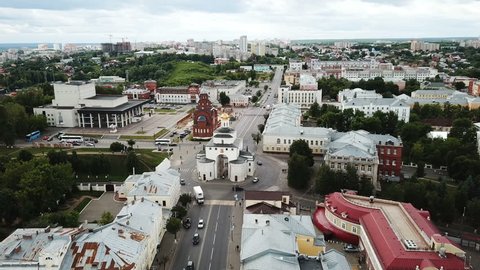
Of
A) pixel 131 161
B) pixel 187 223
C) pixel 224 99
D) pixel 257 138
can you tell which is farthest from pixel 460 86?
pixel 187 223

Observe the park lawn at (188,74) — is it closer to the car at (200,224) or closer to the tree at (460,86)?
the tree at (460,86)

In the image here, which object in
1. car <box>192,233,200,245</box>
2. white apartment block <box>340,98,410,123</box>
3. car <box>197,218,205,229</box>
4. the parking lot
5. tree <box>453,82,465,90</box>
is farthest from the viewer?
tree <box>453,82,465,90</box>

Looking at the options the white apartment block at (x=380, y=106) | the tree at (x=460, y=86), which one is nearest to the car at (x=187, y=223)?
the white apartment block at (x=380, y=106)

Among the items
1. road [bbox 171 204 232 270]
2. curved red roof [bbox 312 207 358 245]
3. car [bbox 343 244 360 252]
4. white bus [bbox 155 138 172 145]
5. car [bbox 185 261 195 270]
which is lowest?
road [bbox 171 204 232 270]

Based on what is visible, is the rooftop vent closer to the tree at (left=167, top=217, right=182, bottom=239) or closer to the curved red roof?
the curved red roof

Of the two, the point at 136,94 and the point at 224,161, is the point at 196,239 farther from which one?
the point at 136,94

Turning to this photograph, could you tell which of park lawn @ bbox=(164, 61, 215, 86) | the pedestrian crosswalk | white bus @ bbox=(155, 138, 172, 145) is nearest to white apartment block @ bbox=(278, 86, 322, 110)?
park lawn @ bbox=(164, 61, 215, 86)
